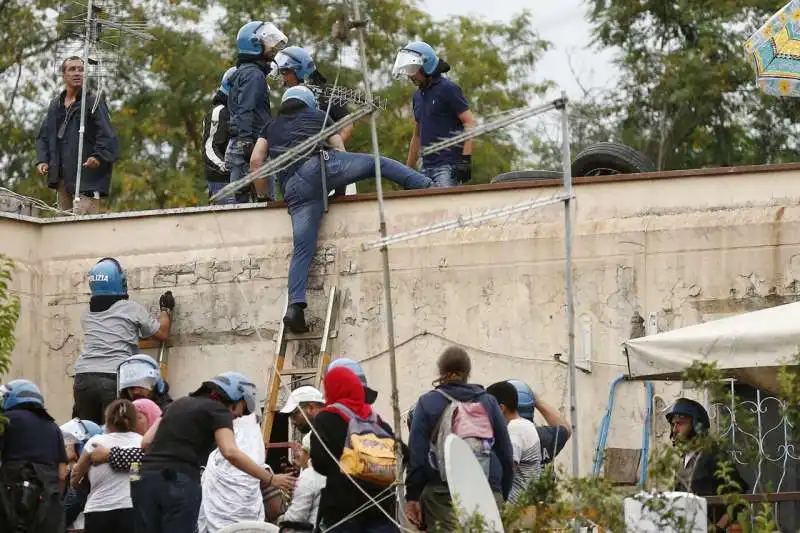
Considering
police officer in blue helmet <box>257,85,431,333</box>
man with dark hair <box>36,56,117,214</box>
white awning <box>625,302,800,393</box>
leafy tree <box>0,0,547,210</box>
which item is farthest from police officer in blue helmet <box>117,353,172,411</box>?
leafy tree <box>0,0,547,210</box>

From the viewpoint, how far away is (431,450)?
39.0 ft

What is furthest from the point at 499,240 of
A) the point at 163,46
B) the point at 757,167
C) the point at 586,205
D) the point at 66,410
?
the point at 163,46

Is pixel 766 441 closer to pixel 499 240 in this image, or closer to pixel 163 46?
pixel 499 240

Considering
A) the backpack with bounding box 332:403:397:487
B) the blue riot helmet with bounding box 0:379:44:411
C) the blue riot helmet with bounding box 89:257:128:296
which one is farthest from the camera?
the blue riot helmet with bounding box 89:257:128:296

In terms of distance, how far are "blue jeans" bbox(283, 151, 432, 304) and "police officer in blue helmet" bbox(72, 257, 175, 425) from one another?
130 cm

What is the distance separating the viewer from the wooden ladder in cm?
1719

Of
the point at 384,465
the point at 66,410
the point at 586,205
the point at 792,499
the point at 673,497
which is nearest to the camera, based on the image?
the point at 673,497

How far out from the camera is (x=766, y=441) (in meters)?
15.8

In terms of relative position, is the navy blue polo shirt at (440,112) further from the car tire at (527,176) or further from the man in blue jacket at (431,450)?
the man in blue jacket at (431,450)

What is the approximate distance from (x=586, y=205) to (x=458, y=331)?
1.49 meters

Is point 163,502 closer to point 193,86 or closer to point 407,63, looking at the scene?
point 407,63

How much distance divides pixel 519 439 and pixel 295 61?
222 inches

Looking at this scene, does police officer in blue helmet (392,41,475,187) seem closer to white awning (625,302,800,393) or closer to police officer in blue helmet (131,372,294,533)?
white awning (625,302,800,393)

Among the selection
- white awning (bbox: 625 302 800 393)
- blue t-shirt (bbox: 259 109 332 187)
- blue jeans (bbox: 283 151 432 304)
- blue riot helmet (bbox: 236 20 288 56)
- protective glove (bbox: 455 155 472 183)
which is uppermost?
blue riot helmet (bbox: 236 20 288 56)
